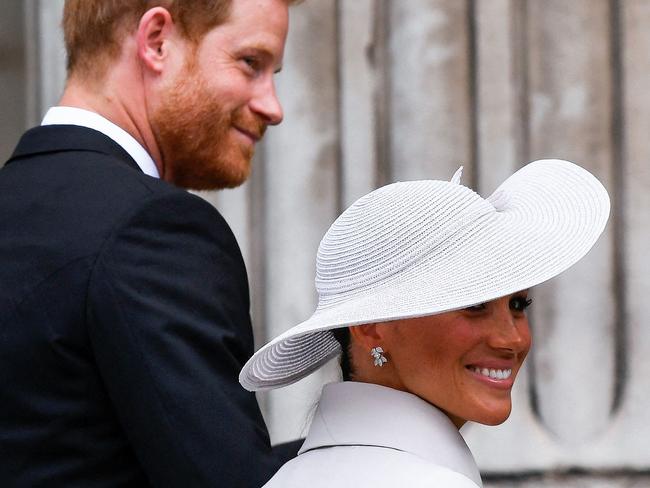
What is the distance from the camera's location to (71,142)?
2195 mm

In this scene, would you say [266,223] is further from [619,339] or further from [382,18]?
[619,339]

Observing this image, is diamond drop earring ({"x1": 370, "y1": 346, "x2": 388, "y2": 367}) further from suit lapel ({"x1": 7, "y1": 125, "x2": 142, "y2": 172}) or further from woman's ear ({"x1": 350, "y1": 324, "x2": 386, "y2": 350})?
suit lapel ({"x1": 7, "y1": 125, "x2": 142, "y2": 172})

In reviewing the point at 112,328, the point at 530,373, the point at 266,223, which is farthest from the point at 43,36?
the point at 112,328

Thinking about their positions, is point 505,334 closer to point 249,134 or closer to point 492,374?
point 492,374

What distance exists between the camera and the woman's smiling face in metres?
1.71

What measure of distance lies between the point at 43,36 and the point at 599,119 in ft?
4.63

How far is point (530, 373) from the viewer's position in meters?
3.17

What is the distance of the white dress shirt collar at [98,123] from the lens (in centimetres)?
225

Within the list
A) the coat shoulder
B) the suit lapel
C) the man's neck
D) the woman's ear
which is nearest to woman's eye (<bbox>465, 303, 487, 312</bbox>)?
the woman's ear

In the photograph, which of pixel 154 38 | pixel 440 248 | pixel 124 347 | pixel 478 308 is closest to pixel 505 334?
pixel 478 308

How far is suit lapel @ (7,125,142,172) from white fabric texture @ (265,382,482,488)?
0.68 meters

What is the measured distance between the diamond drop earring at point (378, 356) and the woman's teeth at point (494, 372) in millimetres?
118

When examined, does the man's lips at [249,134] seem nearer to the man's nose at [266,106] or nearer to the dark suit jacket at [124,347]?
the man's nose at [266,106]

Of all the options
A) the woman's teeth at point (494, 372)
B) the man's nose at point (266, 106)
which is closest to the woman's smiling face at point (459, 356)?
the woman's teeth at point (494, 372)
